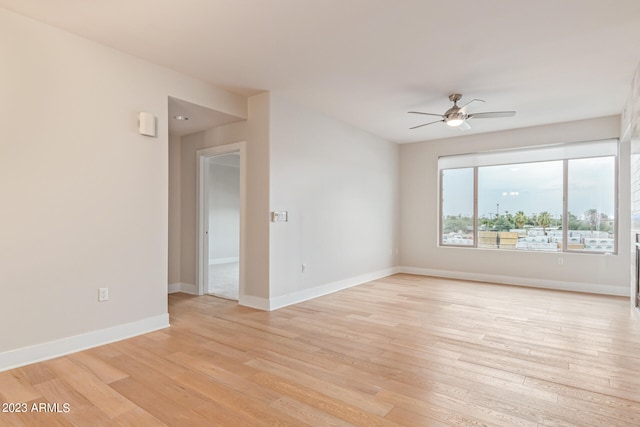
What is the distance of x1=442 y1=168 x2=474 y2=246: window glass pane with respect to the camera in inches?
272

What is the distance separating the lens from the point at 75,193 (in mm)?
3092

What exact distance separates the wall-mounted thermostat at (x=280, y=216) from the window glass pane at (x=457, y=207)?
3923 millimetres

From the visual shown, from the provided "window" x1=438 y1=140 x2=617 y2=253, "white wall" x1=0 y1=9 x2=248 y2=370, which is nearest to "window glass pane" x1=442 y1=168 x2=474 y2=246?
"window" x1=438 y1=140 x2=617 y2=253

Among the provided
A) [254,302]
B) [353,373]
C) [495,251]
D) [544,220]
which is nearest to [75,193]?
[254,302]

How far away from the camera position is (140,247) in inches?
140

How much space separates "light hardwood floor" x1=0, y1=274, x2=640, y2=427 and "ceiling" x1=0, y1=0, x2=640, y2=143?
2.77 meters

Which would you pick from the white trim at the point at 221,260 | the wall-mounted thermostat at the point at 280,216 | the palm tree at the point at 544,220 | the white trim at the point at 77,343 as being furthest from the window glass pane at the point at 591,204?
the white trim at the point at 221,260

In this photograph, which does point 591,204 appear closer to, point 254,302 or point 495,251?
point 495,251

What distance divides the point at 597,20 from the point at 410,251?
5271mm

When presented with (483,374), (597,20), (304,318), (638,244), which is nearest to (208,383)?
(304,318)

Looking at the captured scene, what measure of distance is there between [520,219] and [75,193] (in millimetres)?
6710

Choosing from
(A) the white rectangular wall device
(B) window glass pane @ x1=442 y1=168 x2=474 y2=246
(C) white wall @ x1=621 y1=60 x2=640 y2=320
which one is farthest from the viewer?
(B) window glass pane @ x1=442 y1=168 x2=474 y2=246

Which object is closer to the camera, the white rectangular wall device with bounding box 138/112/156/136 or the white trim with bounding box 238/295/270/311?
the white rectangular wall device with bounding box 138/112/156/136

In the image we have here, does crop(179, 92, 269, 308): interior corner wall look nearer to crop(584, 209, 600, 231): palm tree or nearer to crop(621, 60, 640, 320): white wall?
crop(621, 60, 640, 320): white wall
